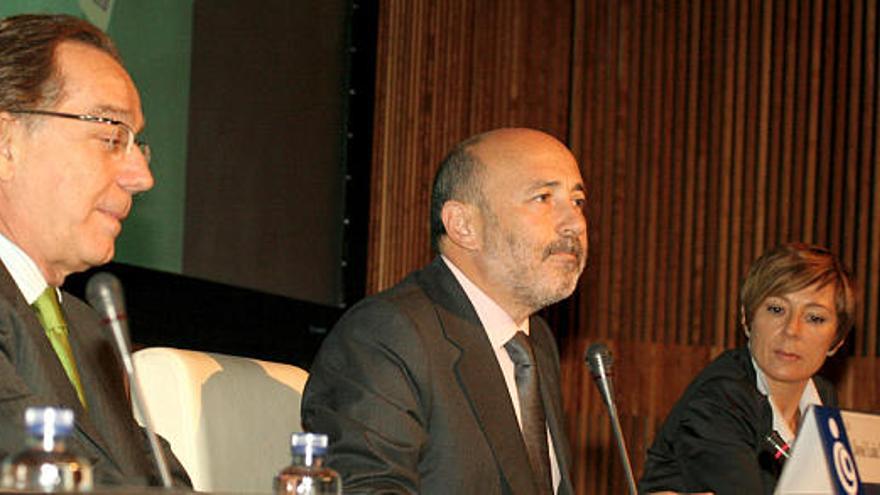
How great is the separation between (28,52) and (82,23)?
20cm

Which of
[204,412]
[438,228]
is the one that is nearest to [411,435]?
[204,412]

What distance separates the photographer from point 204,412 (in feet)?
8.53

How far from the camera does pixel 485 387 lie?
301cm

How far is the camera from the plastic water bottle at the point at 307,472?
5.42 feet

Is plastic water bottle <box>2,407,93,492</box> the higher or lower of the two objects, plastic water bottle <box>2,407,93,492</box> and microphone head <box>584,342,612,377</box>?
the higher

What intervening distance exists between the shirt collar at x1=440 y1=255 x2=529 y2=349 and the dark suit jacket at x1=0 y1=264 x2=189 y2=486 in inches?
34.6

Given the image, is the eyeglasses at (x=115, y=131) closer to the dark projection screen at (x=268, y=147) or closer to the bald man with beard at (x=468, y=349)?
the bald man with beard at (x=468, y=349)

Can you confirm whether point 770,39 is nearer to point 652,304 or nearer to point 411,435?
point 652,304

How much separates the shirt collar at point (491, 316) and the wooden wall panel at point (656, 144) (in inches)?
89.8

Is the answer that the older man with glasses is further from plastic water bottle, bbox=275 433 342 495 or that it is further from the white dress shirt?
the white dress shirt

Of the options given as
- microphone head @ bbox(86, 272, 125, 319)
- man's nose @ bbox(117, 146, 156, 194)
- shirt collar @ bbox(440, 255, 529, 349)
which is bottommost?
shirt collar @ bbox(440, 255, 529, 349)

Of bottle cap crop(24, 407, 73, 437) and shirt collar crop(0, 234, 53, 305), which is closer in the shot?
bottle cap crop(24, 407, 73, 437)

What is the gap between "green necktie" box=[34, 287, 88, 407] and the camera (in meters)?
2.46

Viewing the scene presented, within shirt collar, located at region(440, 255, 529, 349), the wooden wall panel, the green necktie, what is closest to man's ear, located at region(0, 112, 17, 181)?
the green necktie
